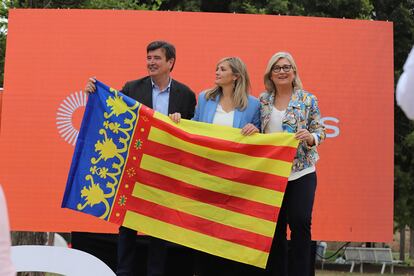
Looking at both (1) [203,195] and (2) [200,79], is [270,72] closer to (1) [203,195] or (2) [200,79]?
(1) [203,195]

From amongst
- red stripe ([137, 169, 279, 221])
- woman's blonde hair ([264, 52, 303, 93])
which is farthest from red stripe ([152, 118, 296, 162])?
woman's blonde hair ([264, 52, 303, 93])

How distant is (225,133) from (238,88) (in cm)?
35

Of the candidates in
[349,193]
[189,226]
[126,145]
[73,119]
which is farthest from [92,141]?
[349,193]

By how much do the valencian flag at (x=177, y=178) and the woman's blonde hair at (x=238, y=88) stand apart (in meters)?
0.22

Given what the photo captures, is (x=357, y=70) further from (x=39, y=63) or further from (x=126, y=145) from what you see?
(x=39, y=63)

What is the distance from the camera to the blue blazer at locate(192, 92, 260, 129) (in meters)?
4.85

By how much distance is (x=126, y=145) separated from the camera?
4902 mm

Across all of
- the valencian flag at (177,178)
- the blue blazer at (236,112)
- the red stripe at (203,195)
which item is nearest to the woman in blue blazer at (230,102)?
the blue blazer at (236,112)

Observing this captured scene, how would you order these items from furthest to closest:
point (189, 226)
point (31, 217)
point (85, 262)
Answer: point (31, 217) → point (189, 226) → point (85, 262)

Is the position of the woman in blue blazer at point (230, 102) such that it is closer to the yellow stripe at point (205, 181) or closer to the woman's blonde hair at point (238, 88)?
the woman's blonde hair at point (238, 88)

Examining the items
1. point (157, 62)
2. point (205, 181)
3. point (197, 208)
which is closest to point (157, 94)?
point (157, 62)

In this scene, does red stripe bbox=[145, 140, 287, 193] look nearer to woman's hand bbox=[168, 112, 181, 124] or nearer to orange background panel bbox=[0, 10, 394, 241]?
woman's hand bbox=[168, 112, 181, 124]

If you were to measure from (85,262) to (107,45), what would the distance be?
3524mm

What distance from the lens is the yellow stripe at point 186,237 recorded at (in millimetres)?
4770
